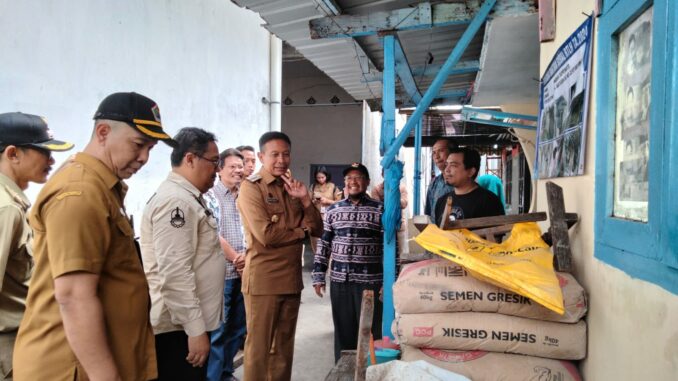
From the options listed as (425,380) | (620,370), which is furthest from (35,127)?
(620,370)

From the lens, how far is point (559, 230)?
1.93 m

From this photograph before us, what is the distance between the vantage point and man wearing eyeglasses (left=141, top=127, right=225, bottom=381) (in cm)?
210

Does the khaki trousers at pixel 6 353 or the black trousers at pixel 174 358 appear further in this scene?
the black trousers at pixel 174 358

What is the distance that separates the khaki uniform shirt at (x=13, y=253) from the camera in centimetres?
179

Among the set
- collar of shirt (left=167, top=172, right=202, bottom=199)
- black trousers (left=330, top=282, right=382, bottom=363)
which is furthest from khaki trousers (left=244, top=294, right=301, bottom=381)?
collar of shirt (left=167, top=172, right=202, bottom=199)

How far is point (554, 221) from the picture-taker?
194cm

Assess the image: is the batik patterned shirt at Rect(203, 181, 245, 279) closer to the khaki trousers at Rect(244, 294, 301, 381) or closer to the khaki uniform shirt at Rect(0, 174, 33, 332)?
the khaki trousers at Rect(244, 294, 301, 381)

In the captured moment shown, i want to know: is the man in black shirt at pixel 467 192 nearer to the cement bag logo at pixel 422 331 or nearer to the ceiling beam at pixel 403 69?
the ceiling beam at pixel 403 69

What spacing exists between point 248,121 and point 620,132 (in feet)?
18.5

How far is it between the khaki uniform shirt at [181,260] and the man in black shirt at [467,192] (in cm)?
179

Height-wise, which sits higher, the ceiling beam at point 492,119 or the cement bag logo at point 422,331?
the ceiling beam at point 492,119

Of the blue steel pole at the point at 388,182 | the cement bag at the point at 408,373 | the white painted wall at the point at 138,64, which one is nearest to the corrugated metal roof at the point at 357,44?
the blue steel pole at the point at 388,182

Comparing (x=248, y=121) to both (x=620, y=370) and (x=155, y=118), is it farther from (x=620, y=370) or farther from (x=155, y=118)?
(x=620, y=370)

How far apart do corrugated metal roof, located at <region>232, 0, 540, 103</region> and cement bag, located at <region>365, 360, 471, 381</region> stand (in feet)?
7.76
